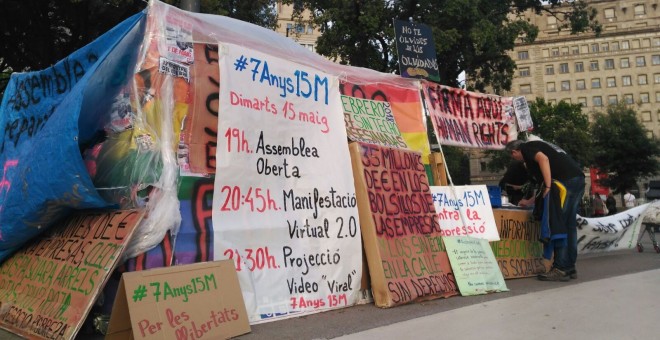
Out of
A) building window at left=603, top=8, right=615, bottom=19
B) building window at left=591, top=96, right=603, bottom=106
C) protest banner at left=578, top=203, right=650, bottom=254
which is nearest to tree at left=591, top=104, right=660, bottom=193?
protest banner at left=578, top=203, right=650, bottom=254

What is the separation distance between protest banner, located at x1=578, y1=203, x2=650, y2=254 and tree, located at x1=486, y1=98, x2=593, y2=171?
27533mm

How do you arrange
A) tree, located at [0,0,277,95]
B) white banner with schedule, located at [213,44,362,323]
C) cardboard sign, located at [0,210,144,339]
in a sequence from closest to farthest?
cardboard sign, located at [0,210,144,339]
white banner with schedule, located at [213,44,362,323]
tree, located at [0,0,277,95]

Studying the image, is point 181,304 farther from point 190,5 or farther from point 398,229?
point 190,5

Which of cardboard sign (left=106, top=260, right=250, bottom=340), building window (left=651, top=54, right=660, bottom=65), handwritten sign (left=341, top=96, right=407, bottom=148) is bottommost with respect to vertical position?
cardboard sign (left=106, top=260, right=250, bottom=340)

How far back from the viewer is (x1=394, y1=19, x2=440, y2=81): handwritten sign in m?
6.85

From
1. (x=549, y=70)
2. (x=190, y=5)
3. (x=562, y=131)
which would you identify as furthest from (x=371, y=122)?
(x=549, y=70)

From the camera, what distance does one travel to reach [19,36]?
46.3 feet

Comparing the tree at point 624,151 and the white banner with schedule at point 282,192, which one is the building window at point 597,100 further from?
the white banner with schedule at point 282,192

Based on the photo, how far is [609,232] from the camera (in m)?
8.62

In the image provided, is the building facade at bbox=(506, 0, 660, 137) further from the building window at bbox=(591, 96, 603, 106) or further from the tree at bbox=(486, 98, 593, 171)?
the tree at bbox=(486, 98, 593, 171)

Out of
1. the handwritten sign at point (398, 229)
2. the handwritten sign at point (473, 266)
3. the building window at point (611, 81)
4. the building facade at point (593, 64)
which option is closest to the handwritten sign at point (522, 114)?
the handwritten sign at point (473, 266)

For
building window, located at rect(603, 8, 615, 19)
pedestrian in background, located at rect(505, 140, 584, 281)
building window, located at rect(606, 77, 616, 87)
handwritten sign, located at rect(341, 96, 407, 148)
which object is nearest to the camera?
handwritten sign, located at rect(341, 96, 407, 148)

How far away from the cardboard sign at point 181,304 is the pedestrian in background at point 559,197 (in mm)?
4104

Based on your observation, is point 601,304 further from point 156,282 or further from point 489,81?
point 489,81
